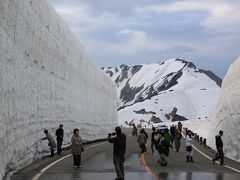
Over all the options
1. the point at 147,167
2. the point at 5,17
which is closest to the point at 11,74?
the point at 5,17

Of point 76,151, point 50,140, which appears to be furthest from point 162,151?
point 50,140

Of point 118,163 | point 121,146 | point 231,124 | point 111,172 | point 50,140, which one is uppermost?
point 231,124

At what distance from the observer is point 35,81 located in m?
25.7

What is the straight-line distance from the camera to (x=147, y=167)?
74.2ft

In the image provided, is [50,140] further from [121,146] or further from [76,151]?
[121,146]

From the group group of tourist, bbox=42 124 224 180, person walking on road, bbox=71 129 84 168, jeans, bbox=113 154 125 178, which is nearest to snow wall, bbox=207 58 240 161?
group of tourist, bbox=42 124 224 180

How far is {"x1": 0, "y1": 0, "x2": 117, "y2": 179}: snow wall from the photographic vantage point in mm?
18766

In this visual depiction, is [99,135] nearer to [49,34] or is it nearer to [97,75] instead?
[97,75]

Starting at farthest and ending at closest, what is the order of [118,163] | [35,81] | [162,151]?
[35,81], [162,151], [118,163]

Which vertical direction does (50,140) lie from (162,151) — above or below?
above

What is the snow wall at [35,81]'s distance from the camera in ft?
61.6

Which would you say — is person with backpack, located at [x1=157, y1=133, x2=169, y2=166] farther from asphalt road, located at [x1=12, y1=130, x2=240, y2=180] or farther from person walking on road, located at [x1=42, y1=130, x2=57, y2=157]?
person walking on road, located at [x1=42, y1=130, x2=57, y2=157]

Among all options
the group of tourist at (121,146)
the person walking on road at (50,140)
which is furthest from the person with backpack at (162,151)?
the person walking on road at (50,140)

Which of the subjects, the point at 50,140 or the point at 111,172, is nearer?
the point at 111,172
